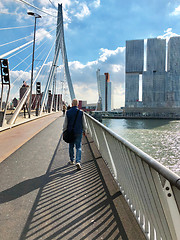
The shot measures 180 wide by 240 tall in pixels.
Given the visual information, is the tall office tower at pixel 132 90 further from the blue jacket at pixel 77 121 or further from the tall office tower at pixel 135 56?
the blue jacket at pixel 77 121

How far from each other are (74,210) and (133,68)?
136 meters

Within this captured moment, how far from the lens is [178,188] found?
127 cm

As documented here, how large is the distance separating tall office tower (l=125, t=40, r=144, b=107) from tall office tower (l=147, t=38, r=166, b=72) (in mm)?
4616

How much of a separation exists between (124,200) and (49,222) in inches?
43.5

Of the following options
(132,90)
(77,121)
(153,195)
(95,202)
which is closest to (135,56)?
(132,90)

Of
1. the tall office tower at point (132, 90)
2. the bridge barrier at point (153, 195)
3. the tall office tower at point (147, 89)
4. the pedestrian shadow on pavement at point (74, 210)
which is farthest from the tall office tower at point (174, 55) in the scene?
the bridge barrier at point (153, 195)

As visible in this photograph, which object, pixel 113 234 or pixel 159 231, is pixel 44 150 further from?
pixel 159 231

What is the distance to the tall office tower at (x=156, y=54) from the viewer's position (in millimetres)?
127062

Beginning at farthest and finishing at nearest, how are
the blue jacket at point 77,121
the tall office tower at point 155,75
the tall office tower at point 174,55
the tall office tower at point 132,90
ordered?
1. the tall office tower at point 132,90
2. the tall office tower at point 155,75
3. the tall office tower at point 174,55
4. the blue jacket at point 77,121

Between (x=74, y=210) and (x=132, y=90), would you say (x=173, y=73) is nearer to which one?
(x=132, y=90)

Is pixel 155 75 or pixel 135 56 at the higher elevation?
pixel 135 56

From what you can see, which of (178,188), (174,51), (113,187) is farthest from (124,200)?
(174,51)

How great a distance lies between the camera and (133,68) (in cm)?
13012

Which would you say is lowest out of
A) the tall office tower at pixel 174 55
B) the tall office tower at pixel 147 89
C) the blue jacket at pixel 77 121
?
the blue jacket at pixel 77 121
